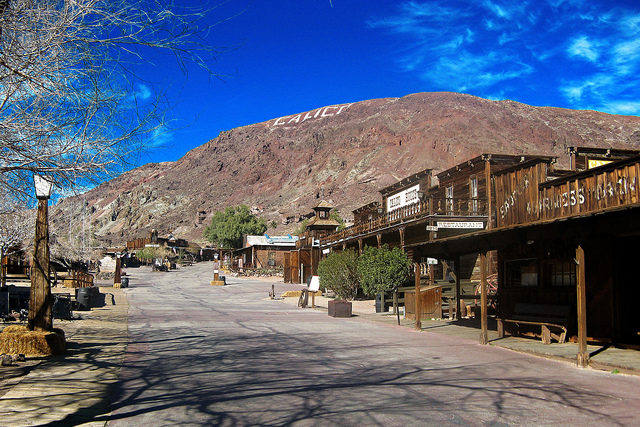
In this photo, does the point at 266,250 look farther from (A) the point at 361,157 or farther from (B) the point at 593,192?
(A) the point at 361,157

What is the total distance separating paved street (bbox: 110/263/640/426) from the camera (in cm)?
594

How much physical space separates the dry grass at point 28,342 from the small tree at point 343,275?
2077 cm

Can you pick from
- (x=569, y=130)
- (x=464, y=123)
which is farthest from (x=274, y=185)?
(x=569, y=130)

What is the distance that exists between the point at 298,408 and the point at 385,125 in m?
166

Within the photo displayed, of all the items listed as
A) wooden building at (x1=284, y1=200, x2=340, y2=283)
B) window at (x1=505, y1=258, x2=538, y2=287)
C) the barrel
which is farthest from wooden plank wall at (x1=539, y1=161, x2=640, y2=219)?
wooden building at (x1=284, y1=200, x2=340, y2=283)

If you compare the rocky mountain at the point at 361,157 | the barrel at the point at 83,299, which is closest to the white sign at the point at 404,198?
the barrel at the point at 83,299

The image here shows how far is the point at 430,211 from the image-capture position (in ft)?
82.0

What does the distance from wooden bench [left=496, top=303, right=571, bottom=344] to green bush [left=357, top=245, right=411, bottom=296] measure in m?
10.4

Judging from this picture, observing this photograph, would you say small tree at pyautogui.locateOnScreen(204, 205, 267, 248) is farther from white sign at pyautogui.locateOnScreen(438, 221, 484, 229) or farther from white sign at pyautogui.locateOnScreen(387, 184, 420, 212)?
white sign at pyautogui.locateOnScreen(438, 221, 484, 229)

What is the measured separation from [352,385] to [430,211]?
1830 centimetres

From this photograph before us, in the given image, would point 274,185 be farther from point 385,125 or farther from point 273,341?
point 273,341

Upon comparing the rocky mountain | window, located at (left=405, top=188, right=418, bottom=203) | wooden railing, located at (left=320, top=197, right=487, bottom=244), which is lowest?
wooden railing, located at (left=320, top=197, right=487, bottom=244)

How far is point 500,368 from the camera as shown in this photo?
9.19 meters

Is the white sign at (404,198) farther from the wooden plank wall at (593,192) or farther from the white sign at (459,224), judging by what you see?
the wooden plank wall at (593,192)
